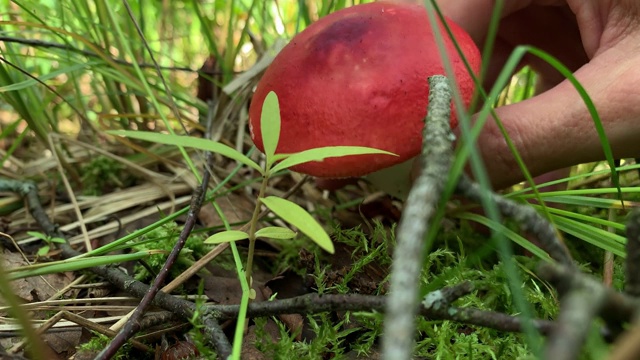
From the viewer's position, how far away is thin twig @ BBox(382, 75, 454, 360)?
1.29 feet

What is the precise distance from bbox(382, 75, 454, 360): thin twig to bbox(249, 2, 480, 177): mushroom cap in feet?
1.14

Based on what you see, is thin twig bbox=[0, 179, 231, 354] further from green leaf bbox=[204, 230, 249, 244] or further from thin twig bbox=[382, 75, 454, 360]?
thin twig bbox=[382, 75, 454, 360]

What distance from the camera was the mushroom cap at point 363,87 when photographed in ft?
3.37

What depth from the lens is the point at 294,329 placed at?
1.05m

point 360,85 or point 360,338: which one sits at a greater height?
point 360,85

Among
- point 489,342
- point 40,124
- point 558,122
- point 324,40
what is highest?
point 324,40

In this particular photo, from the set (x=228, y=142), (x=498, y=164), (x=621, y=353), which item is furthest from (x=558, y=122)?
(x=228, y=142)

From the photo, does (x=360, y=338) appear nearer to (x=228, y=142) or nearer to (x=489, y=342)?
(x=489, y=342)

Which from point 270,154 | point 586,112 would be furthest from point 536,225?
point 586,112

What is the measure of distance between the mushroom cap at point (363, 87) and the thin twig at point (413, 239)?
0.35m

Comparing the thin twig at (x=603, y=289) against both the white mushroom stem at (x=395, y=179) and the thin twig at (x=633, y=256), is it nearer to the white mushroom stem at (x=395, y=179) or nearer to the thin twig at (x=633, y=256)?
the thin twig at (x=633, y=256)

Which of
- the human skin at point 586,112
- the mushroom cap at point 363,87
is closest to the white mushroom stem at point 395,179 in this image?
the human skin at point 586,112

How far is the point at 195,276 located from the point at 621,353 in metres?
1.02

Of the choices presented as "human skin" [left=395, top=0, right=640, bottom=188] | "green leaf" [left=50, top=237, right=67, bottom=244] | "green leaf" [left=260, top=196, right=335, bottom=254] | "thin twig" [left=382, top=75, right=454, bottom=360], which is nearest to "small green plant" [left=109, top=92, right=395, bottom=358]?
"green leaf" [left=260, top=196, right=335, bottom=254]
